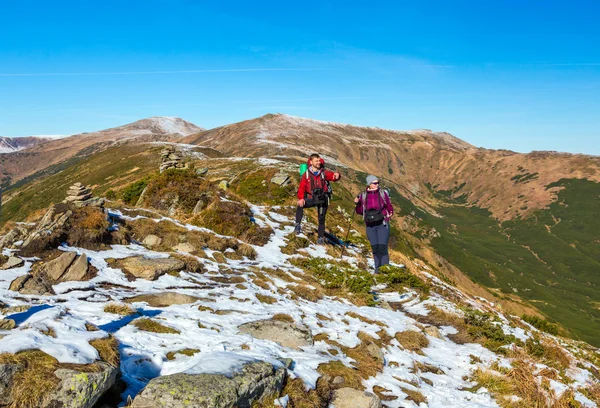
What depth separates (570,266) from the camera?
11519cm

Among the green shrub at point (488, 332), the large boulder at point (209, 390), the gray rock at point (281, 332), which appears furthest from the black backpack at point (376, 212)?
the large boulder at point (209, 390)

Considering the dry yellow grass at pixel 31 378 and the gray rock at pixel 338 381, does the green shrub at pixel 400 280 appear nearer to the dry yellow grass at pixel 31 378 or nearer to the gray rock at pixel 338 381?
the gray rock at pixel 338 381

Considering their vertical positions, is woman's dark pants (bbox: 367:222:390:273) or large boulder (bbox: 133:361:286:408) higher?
woman's dark pants (bbox: 367:222:390:273)

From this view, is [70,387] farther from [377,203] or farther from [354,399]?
[377,203]

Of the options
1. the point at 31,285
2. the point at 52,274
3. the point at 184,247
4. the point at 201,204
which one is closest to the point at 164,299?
the point at 31,285

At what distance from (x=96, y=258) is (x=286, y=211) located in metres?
15.1

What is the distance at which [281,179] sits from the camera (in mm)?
34469

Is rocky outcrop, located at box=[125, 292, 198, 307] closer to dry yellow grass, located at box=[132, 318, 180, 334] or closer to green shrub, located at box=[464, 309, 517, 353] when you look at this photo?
dry yellow grass, located at box=[132, 318, 180, 334]

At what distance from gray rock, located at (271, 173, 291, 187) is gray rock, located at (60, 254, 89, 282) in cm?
2299

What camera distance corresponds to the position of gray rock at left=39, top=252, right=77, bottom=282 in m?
10.7

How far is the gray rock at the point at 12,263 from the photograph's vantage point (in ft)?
35.6

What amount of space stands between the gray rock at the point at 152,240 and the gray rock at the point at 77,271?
4.16 meters

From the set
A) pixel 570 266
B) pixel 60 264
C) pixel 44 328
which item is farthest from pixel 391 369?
pixel 570 266

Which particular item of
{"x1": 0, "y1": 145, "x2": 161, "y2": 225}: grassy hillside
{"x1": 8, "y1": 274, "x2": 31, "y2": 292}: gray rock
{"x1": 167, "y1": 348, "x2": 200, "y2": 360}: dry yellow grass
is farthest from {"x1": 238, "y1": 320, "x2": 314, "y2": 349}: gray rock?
{"x1": 0, "y1": 145, "x2": 161, "y2": 225}: grassy hillside
